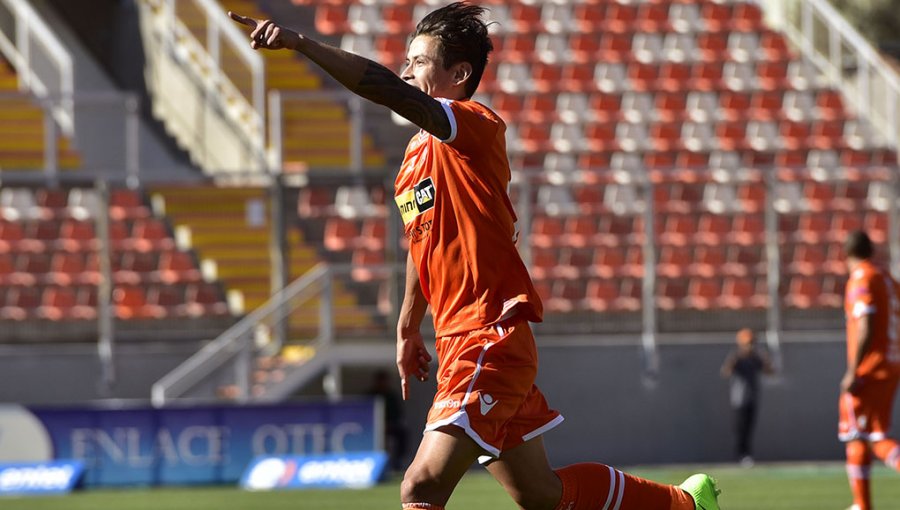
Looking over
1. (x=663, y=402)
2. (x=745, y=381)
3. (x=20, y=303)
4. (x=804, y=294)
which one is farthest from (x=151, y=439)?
(x=804, y=294)

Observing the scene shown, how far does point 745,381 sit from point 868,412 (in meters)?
8.70

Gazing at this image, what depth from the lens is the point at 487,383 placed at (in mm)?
5301

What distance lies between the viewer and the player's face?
5.43 meters

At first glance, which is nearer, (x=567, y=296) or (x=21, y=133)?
(x=21, y=133)

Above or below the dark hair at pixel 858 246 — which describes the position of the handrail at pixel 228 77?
above

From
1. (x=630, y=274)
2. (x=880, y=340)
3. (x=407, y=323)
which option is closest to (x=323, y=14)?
(x=630, y=274)

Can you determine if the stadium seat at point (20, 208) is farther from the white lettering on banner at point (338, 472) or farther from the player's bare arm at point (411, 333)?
the player's bare arm at point (411, 333)

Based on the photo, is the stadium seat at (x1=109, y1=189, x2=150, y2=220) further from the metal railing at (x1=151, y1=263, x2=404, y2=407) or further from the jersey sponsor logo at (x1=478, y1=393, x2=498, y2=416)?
the jersey sponsor logo at (x1=478, y1=393, x2=498, y2=416)

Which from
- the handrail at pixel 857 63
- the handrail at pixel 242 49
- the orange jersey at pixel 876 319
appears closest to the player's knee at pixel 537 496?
the orange jersey at pixel 876 319

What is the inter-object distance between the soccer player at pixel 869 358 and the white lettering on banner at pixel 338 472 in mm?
6657

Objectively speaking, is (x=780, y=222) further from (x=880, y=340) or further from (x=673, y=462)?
(x=880, y=340)

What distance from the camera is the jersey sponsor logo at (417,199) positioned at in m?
5.44

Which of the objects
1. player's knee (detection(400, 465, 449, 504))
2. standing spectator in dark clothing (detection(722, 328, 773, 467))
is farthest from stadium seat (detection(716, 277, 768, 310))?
player's knee (detection(400, 465, 449, 504))

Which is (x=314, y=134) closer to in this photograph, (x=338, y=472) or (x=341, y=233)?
(x=341, y=233)
